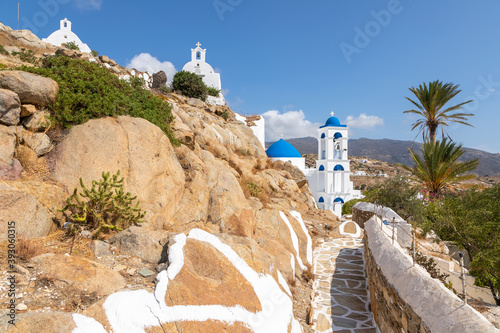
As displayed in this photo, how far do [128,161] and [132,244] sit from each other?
2.73 meters

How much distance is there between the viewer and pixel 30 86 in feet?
21.6

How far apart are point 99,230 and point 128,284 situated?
175 centimetres

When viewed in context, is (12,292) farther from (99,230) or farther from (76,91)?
(76,91)

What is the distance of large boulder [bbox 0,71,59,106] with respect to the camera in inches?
251

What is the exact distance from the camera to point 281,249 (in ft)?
30.3

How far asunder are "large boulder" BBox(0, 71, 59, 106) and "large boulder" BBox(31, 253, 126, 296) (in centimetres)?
419

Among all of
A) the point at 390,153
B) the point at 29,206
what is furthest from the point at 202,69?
the point at 390,153

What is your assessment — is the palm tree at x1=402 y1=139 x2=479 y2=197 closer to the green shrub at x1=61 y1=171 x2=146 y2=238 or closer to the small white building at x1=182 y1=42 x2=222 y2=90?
the green shrub at x1=61 y1=171 x2=146 y2=238

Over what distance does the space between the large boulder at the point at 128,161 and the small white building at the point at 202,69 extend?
27190mm

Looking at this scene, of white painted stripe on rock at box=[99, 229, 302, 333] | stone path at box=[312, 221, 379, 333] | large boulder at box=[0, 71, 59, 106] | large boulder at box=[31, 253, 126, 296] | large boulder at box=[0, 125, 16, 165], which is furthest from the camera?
stone path at box=[312, 221, 379, 333]

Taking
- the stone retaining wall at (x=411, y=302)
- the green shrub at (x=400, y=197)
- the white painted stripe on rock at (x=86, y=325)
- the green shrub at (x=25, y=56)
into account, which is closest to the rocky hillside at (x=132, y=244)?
the white painted stripe on rock at (x=86, y=325)

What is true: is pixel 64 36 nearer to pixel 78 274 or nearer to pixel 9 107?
pixel 9 107

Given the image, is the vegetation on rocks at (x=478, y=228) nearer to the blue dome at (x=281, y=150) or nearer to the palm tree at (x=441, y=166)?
the palm tree at (x=441, y=166)

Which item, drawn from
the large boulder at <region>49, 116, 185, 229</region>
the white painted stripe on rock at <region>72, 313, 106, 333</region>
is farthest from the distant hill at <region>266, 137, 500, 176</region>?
the white painted stripe on rock at <region>72, 313, 106, 333</region>
